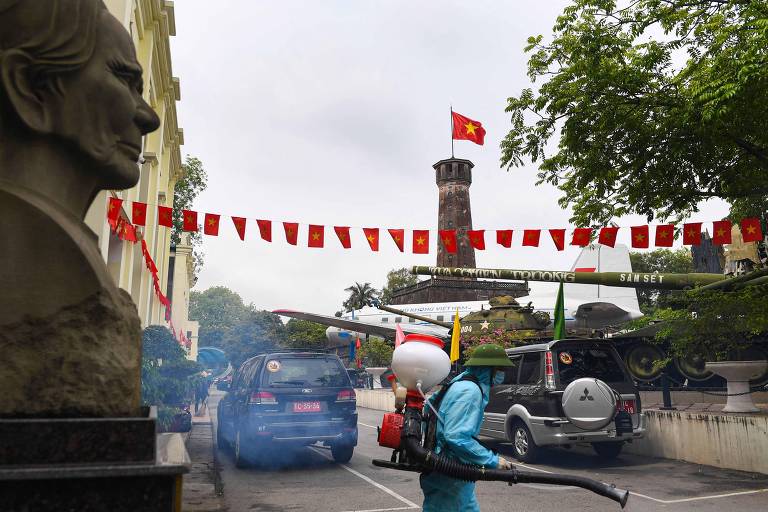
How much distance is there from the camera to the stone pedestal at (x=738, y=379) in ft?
35.9

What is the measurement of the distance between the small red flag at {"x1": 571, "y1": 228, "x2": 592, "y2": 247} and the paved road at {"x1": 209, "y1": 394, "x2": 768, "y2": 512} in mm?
5127

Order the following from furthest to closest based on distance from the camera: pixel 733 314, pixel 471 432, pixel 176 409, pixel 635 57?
1. pixel 635 57
2. pixel 733 314
3. pixel 176 409
4. pixel 471 432

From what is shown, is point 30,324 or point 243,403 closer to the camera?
point 30,324

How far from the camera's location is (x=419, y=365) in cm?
345

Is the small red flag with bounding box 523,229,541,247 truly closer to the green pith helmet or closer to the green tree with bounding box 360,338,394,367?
the green pith helmet

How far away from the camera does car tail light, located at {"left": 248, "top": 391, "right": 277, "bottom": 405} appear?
8422 millimetres

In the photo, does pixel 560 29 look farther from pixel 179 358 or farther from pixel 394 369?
pixel 394 369

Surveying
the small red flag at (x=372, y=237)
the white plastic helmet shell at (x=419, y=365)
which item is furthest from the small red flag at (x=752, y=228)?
the white plastic helmet shell at (x=419, y=365)

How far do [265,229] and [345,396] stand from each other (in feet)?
21.3

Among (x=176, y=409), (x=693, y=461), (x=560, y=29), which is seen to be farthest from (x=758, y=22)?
(x=176, y=409)

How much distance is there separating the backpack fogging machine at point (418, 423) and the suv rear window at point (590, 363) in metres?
6.27

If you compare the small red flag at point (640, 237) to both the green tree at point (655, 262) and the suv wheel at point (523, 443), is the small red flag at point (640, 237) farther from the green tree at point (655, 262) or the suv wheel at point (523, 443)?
the green tree at point (655, 262)

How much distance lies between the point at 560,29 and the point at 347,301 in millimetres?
70487

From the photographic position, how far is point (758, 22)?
827cm
